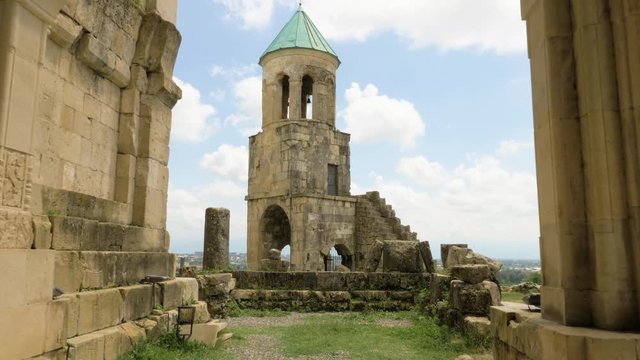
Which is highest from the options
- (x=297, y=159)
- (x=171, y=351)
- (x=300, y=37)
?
(x=300, y=37)

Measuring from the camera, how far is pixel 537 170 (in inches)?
142

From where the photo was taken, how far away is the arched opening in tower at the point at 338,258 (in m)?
22.5

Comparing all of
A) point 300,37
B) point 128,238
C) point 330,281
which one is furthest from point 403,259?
point 300,37

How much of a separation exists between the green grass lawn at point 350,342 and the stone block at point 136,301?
406 mm

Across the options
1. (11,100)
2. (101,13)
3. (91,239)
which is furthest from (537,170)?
(101,13)

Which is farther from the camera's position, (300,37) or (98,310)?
(300,37)

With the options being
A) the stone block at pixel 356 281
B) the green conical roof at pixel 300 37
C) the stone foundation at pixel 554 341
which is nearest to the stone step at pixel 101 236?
the stone foundation at pixel 554 341

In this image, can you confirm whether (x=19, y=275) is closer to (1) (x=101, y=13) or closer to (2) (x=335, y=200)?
(1) (x=101, y=13)

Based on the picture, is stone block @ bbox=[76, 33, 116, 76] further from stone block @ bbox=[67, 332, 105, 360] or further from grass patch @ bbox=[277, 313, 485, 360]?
grass patch @ bbox=[277, 313, 485, 360]

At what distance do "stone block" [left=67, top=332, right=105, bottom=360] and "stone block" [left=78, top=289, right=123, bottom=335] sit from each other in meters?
0.12

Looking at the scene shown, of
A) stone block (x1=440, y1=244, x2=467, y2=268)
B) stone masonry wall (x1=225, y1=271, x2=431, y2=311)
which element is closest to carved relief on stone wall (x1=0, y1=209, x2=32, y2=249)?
stone masonry wall (x1=225, y1=271, x2=431, y2=311)

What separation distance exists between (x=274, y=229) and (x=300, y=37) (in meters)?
9.06

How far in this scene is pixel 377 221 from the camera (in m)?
22.5

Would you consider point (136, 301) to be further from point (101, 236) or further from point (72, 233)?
point (72, 233)
